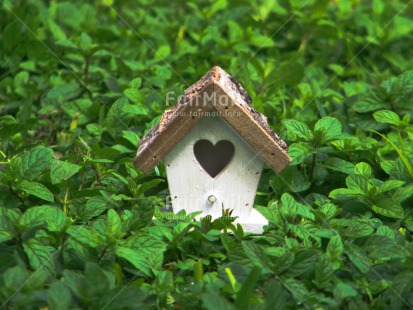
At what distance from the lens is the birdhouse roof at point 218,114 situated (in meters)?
2.70

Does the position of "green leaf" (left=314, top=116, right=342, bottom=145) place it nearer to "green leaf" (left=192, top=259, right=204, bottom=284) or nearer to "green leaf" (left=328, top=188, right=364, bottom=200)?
"green leaf" (left=328, top=188, right=364, bottom=200)

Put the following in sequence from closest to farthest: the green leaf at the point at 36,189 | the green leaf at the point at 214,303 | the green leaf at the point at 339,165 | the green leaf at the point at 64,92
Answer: the green leaf at the point at 214,303 < the green leaf at the point at 36,189 < the green leaf at the point at 339,165 < the green leaf at the point at 64,92

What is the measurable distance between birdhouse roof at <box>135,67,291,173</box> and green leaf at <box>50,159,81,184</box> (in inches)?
10.2

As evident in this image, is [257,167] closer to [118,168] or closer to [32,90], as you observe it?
[118,168]

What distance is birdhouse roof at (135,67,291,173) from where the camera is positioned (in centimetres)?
270

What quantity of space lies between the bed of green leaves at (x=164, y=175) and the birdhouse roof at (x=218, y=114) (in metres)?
0.18

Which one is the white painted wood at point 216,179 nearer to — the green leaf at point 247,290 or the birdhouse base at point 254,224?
the birdhouse base at point 254,224

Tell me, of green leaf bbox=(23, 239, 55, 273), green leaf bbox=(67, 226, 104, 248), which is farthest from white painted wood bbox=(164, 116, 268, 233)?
green leaf bbox=(23, 239, 55, 273)

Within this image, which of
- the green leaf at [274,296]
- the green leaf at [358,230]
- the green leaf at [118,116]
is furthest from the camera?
the green leaf at [118,116]

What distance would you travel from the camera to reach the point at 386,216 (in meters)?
2.97

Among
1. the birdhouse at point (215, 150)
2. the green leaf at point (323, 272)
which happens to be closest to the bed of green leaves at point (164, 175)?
the green leaf at point (323, 272)

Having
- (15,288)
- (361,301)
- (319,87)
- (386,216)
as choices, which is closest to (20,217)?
(15,288)

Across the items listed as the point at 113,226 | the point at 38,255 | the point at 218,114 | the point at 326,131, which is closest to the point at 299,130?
the point at 326,131

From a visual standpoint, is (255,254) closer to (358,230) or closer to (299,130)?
(358,230)
